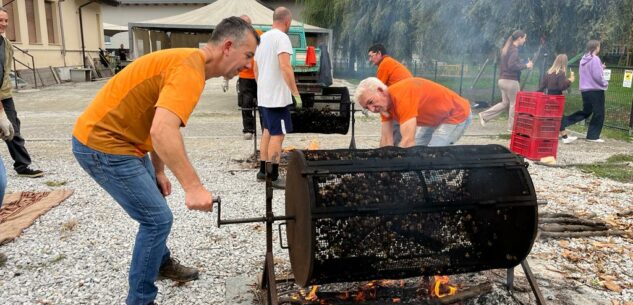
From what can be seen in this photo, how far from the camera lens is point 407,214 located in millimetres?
2365

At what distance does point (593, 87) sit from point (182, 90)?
8.45 meters

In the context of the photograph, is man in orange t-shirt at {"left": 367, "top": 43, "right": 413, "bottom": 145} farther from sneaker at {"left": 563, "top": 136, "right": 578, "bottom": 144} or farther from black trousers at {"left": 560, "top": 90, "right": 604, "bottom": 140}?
black trousers at {"left": 560, "top": 90, "right": 604, "bottom": 140}

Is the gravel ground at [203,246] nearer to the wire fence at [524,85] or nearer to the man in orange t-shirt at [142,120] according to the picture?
the man in orange t-shirt at [142,120]

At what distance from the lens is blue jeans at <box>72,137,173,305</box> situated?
2.49 meters

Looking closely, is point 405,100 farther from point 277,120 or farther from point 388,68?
point 388,68

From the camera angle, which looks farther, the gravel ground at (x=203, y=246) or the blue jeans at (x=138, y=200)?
the gravel ground at (x=203, y=246)

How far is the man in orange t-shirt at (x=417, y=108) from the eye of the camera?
12.1 feet

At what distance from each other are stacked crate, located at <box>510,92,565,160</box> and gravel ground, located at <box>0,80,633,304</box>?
1.04 ft

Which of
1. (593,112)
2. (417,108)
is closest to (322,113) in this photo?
(417,108)

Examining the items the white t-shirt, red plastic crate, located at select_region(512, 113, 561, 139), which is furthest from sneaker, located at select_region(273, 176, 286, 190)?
red plastic crate, located at select_region(512, 113, 561, 139)

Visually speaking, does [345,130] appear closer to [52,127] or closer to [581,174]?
[581,174]

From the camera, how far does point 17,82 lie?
17031 mm

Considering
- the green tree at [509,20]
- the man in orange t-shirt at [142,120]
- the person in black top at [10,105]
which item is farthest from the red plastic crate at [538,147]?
the person in black top at [10,105]

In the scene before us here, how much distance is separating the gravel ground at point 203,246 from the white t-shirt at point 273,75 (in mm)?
1027
